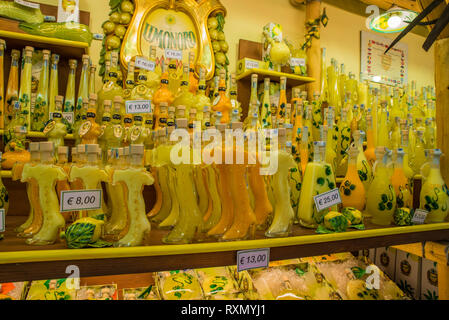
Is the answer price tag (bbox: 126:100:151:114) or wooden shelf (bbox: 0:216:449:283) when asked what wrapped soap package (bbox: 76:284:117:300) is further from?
price tag (bbox: 126:100:151:114)

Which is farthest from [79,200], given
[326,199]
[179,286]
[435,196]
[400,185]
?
[435,196]

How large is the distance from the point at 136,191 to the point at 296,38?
2393 millimetres

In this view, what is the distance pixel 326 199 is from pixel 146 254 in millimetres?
621

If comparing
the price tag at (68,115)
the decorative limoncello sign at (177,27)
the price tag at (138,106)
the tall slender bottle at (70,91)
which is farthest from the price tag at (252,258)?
the decorative limoncello sign at (177,27)

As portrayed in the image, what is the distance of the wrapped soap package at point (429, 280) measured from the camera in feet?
5.61

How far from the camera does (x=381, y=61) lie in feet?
10.9

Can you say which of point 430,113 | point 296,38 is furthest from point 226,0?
point 430,113

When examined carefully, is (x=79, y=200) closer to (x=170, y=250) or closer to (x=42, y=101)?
(x=170, y=250)

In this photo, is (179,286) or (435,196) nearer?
(179,286)

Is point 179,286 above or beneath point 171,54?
beneath

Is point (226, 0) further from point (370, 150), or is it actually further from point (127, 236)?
point (127, 236)

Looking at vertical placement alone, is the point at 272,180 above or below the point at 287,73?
below

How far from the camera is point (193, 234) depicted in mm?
923
